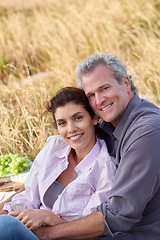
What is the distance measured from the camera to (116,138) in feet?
7.85

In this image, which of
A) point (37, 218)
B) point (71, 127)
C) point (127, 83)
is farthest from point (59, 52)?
point (37, 218)

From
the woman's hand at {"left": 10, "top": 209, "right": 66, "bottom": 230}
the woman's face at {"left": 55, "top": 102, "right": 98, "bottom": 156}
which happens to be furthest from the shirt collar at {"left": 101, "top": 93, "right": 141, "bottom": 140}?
the woman's hand at {"left": 10, "top": 209, "right": 66, "bottom": 230}

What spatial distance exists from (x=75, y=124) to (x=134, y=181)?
0.72 meters

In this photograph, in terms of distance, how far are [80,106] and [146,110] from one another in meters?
0.53

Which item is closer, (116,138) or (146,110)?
(146,110)

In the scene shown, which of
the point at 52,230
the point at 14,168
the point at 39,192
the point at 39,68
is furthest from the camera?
the point at 39,68

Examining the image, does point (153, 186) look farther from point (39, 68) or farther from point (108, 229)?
point (39, 68)

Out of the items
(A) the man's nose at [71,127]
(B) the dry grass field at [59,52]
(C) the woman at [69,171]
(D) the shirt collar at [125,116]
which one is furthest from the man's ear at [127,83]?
(B) the dry grass field at [59,52]

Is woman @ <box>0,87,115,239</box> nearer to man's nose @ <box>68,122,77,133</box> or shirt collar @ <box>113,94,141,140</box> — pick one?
man's nose @ <box>68,122,77,133</box>

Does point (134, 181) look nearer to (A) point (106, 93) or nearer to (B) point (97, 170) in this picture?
(B) point (97, 170)

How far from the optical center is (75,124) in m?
2.41

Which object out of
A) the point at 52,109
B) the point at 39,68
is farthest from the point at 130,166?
the point at 39,68

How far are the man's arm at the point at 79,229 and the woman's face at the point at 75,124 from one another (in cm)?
57

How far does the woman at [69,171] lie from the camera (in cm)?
219
